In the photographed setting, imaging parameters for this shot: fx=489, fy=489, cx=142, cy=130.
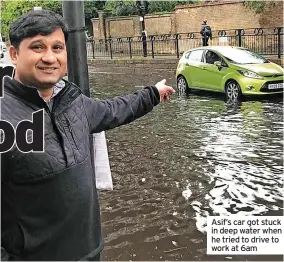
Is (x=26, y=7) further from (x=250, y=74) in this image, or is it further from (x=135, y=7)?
(x=250, y=74)

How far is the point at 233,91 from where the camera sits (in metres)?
11.9

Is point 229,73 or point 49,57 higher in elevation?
point 49,57

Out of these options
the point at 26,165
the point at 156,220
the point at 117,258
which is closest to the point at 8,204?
the point at 26,165

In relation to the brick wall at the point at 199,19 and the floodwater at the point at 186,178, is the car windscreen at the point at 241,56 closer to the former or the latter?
the floodwater at the point at 186,178

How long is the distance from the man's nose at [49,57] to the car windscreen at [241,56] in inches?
415

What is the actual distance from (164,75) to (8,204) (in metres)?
17.0

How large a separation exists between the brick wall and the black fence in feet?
2.11

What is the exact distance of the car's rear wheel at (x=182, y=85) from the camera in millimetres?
13891

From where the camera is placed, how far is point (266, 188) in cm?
554

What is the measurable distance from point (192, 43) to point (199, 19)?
8.33 ft

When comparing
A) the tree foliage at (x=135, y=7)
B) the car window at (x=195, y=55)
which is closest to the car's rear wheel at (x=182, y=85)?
the car window at (x=195, y=55)

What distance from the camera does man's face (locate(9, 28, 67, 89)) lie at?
203 cm

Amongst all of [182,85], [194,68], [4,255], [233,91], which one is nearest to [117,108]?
[4,255]

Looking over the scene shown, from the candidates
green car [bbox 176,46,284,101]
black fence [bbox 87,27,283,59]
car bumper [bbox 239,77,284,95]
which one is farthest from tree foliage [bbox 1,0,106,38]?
car bumper [bbox 239,77,284,95]
